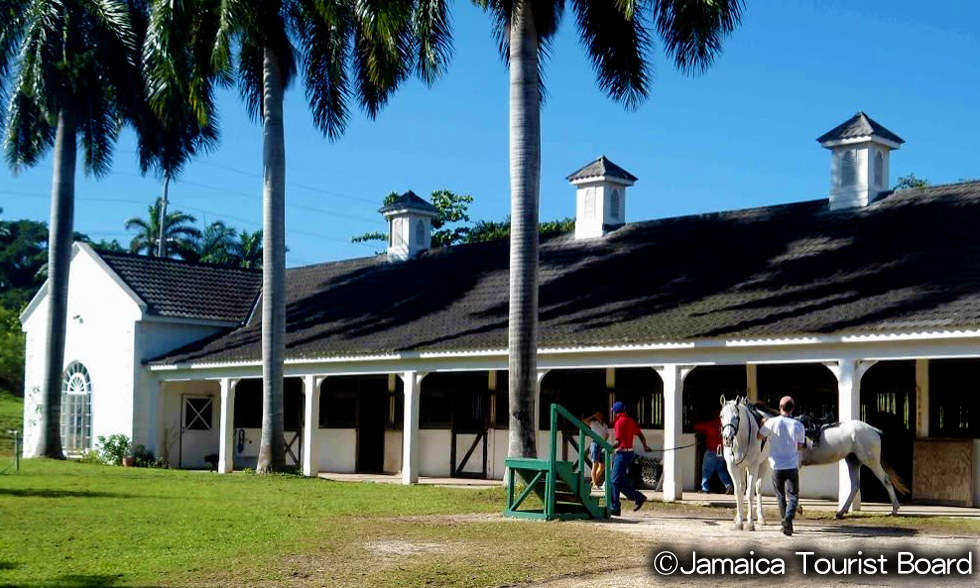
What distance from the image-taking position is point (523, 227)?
853 inches

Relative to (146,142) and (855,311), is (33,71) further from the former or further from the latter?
(855,311)

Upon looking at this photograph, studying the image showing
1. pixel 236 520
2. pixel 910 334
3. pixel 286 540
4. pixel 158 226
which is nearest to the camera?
pixel 286 540

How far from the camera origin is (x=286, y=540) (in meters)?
14.3

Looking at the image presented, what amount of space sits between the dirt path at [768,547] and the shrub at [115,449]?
1956 centimetres

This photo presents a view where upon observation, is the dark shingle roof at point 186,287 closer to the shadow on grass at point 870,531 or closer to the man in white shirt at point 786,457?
the shadow on grass at point 870,531

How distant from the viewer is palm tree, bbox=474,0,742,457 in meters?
21.3

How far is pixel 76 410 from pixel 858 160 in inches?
888

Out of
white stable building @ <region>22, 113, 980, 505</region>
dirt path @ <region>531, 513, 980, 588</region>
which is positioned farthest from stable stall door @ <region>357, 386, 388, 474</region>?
dirt path @ <region>531, 513, 980, 588</region>

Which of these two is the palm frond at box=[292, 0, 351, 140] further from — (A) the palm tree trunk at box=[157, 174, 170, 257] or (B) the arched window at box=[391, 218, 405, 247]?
(A) the palm tree trunk at box=[157, 174, 170, 257]

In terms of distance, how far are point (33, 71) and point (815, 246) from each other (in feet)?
65.8

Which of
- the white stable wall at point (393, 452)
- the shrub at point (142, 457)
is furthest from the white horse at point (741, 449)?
the shrub at point (142, 457)

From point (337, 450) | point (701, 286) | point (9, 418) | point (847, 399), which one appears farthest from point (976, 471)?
point (9, 418)

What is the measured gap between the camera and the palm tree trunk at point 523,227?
2136 cm

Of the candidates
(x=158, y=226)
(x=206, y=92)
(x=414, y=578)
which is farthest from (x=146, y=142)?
(x=158, y=226)
